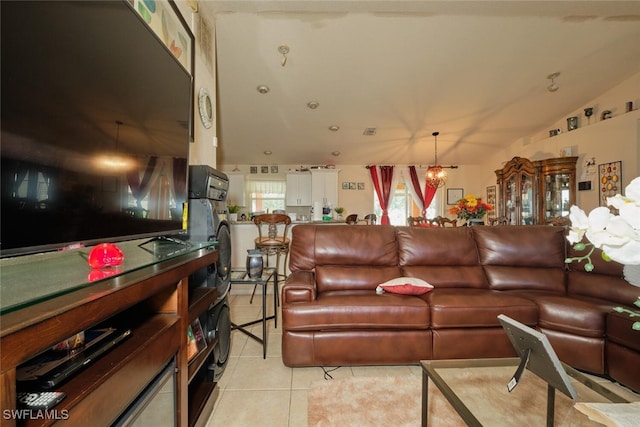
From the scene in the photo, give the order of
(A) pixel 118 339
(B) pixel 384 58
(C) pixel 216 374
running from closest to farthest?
(A) pixel 118 339, (C) pixel 216 374, (B) pixel 384 58

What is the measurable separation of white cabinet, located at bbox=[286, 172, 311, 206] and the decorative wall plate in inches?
173

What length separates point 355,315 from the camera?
1751 millimetres

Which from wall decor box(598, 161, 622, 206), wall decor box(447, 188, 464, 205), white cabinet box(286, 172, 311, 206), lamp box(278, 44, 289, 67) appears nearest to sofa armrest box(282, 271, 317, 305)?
lamp box(278, 44, 289, 67)

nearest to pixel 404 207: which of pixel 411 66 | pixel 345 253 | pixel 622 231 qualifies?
pixel 411 66

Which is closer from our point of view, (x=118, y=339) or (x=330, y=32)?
(x=118, y=339)

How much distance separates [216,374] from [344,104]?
412 cm

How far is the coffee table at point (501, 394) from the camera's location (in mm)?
1004

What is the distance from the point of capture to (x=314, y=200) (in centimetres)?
668

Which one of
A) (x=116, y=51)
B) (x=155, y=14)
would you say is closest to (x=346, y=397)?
(x=116, y=51)

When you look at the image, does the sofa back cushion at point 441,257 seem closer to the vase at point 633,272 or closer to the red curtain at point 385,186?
the vase at point 633,272

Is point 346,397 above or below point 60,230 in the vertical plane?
below

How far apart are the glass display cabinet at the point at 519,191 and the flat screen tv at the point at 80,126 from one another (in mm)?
5277

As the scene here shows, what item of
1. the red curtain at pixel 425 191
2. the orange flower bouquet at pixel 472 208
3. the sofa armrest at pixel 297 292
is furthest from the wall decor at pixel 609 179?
the sofa armrest at pixel 297 292

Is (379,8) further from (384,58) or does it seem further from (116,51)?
(116,51)
